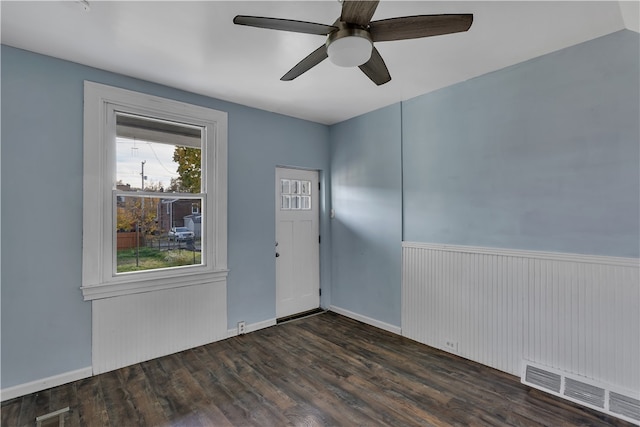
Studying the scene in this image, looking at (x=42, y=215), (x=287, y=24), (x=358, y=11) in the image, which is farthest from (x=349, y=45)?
(x=42, y=215)

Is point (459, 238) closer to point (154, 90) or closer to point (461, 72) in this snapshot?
point (461, 72)

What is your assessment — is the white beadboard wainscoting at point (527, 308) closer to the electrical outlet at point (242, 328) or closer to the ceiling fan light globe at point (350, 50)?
the electrical outlet at point (242, 328)

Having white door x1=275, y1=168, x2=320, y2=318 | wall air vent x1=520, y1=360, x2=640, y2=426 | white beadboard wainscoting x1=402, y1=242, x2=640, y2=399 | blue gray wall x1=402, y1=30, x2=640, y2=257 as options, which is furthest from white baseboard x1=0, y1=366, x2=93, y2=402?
wall air vent x1=520, y1=360, x2=640, y2=426

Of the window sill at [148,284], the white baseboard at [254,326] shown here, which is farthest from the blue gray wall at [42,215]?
the white baseboard at [254,326]

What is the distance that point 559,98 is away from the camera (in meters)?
2.50

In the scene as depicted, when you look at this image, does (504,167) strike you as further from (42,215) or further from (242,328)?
(42,215)

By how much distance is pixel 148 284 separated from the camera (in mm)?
3043

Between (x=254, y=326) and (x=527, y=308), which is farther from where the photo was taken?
(x=254, y=326)

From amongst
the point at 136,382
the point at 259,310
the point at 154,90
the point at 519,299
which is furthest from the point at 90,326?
the point at 519,299

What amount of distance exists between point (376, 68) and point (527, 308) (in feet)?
7.60

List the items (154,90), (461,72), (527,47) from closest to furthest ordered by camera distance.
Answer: (527,47), (461,72), (154,90)

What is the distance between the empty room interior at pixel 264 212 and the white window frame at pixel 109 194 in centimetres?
2

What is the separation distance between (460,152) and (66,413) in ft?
12.8

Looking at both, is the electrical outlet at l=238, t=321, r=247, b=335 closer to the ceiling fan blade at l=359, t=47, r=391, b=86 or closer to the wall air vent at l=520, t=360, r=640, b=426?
the wall air vent at l=520, t=360, r=640, b=426
